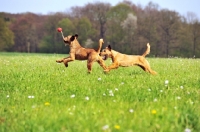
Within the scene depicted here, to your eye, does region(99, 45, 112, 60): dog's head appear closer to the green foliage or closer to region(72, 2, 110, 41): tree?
region(72, 2, 110, 41): tree

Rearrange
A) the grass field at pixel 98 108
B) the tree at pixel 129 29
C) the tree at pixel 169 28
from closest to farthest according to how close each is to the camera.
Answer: the grass field at pixel 98 108
the tree at pixel 169 28
the tree at pixel 129 29

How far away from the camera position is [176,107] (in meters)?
4.91

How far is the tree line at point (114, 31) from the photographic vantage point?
5494cm

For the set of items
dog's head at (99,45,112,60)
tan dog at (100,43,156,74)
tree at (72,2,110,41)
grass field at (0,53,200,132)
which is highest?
tree at (72,2,110,41)

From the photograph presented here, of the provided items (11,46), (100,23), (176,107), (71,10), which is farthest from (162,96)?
(71,10)

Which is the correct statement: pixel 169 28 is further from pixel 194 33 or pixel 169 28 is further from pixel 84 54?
pixel 84 54

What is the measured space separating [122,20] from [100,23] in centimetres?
625

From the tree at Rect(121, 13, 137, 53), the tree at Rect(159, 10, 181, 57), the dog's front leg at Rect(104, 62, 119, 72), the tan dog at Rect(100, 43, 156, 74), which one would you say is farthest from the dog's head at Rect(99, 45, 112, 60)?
the tree at Rect(121, 13, 137, 53)

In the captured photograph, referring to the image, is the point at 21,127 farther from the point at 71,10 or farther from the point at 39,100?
the point at 71,10

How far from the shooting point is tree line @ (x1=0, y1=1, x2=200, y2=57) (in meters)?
54.9

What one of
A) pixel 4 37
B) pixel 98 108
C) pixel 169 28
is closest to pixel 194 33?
pixel 169 28

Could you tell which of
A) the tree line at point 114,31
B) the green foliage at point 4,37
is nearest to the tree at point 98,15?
the tree line at point 114,31

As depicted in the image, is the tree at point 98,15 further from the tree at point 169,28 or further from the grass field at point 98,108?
the grass field at point 98,108

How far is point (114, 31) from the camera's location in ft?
195
